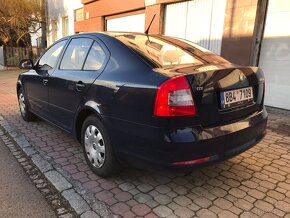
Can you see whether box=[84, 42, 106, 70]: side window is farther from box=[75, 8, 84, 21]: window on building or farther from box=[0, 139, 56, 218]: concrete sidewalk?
box=[75, 8, 84, 21]: window on building

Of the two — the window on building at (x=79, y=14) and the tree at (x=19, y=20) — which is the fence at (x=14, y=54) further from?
the window on building at (x=79, y=14)

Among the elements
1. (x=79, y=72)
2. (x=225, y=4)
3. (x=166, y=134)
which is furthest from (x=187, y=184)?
(x=225, y=4)

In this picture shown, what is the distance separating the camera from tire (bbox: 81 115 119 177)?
3.00 m

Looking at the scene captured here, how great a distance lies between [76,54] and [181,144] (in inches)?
81.3

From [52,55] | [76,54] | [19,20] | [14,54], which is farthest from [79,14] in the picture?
[76,54]

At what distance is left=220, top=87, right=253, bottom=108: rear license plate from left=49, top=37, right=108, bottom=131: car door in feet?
4.31

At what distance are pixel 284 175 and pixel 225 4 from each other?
16.9ft

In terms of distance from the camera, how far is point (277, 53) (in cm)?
641

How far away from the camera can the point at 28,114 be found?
538 centimetres

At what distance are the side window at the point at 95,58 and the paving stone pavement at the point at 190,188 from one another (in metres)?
1.20

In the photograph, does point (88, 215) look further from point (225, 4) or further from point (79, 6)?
point (79, 6)

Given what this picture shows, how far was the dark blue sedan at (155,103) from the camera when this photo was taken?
2.44 metres

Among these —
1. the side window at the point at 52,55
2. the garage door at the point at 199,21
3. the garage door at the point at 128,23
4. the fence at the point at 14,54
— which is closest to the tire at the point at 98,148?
the side window at the point at 52,55

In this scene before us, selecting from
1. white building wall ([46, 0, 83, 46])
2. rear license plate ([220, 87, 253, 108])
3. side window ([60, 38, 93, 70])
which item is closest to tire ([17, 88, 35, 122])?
side window ([60, 38, 93, 70])
